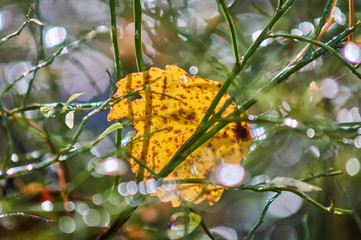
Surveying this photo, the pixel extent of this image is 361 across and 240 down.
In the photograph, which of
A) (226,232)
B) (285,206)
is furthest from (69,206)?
(285,206)

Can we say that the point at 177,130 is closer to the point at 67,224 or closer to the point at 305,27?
the point at 67,224

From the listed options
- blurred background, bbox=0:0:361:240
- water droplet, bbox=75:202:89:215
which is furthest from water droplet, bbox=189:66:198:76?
water droplet, bbox=75:202:89:215

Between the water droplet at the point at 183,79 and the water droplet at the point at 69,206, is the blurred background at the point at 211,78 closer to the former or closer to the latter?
the water droplet at the point at 69,206

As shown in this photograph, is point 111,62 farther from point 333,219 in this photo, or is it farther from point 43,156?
point 333,219

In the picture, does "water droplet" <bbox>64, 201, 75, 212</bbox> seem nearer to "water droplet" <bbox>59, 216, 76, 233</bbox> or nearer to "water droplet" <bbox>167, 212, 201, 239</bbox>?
"water droplet" <bbox>59, 216, 76, 233</bbox>

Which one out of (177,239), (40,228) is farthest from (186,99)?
(40,228)

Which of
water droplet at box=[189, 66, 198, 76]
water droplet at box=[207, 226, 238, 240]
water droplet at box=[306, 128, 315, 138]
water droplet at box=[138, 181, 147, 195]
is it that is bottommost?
water droplet at box=[138, 181, 147, 195]

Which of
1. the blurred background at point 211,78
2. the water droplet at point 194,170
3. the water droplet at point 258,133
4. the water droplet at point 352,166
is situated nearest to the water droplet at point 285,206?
the blurred background at point 211,78
